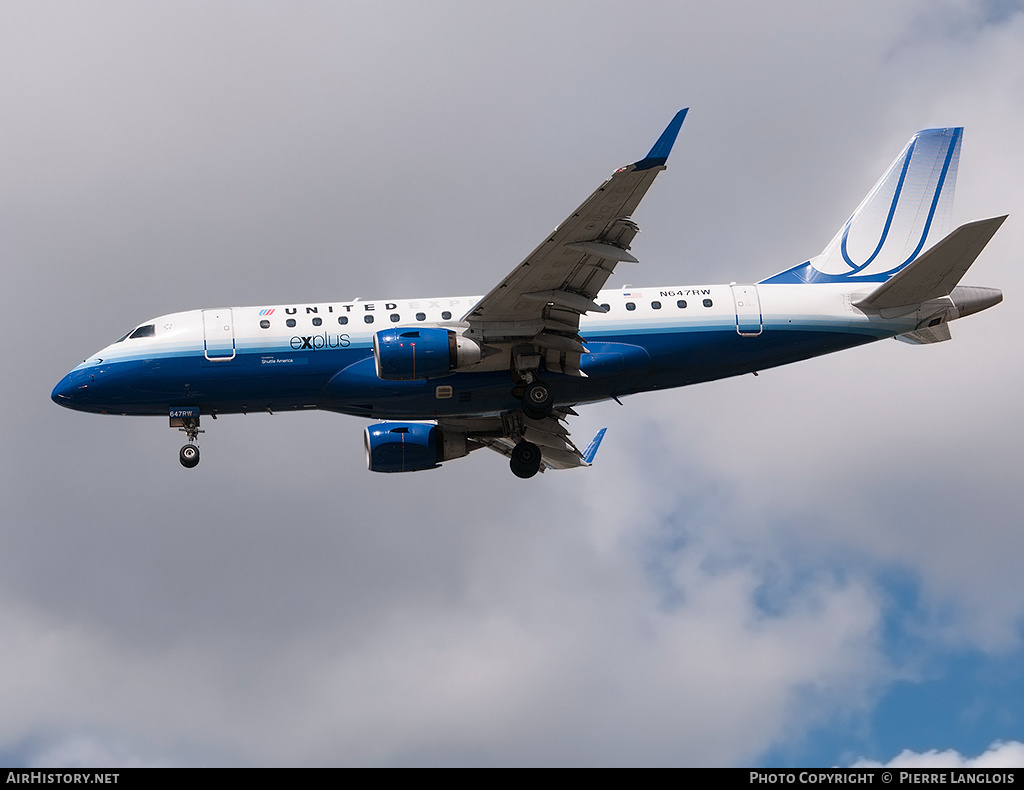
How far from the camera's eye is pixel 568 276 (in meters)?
42.5

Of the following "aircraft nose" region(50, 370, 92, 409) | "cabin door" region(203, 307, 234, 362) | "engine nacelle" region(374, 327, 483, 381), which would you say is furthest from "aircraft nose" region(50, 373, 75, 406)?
"engine nacelle" region(374, 327, 483, 381)

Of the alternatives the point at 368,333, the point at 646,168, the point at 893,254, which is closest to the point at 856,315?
the point at 893,254

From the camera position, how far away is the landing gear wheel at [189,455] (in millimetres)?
45219

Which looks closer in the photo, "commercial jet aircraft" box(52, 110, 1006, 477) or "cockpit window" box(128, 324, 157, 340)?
"commercial jet aircraft" box(52, 110, 1006, 477)

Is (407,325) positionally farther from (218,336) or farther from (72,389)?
(72,389)

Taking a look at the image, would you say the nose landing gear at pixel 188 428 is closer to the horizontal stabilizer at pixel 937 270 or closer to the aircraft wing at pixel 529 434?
the aircraft wing at pixel 529 434

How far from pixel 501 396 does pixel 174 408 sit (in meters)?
10.5

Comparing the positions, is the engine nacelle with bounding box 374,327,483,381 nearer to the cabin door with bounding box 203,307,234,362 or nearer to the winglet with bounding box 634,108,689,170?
the cabin door with bounding box 203,307,234,362

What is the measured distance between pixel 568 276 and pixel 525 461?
8586mm

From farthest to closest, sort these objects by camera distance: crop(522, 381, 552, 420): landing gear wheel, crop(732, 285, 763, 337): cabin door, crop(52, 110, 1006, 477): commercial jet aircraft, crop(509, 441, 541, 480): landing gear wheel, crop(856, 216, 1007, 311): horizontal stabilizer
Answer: crop(509, 441, 541, 480): landing gear wheel < crop(732, 285, 763, 337): cabin door < crop(522, 381, 552, 420): landing gear wheel < crop(52, 110, 1006, 477): commercial jet aircraft < crop(856, 216, 1007, 311): horizontal stabilizer

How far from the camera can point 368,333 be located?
4453cm

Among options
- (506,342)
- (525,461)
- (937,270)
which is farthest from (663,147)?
(525,461)

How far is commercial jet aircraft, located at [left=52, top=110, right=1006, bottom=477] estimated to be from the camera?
143 ft

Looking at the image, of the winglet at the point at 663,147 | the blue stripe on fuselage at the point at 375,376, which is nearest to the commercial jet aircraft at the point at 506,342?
the blue stripe on fuselage at the point at 375,376
